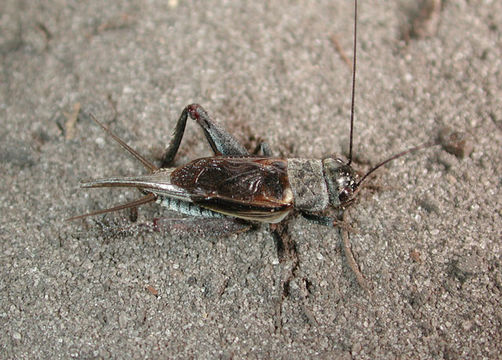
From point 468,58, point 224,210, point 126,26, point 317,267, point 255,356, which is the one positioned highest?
point 126,26

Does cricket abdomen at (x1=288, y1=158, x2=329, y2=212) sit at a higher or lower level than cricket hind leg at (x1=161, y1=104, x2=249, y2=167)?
lower

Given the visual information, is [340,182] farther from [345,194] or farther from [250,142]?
[250,142]

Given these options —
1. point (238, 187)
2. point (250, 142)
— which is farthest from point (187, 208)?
point (250, 142)

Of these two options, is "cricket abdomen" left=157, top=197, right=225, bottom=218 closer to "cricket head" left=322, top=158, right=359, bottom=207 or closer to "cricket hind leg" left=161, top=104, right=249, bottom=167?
"cricket hind leg" left=161, top=104, right=249, bottom=167

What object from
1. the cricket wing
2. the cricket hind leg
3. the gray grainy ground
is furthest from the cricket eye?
the cricket hind leg

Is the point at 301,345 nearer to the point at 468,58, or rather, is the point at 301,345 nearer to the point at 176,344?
the point at 176,344

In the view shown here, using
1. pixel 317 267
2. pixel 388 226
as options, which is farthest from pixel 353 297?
pixel 388 226

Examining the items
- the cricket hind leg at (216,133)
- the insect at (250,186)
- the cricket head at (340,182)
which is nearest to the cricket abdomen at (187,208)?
the insect at (250,186)

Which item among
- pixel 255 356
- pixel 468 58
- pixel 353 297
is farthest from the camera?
pixel 468 58
